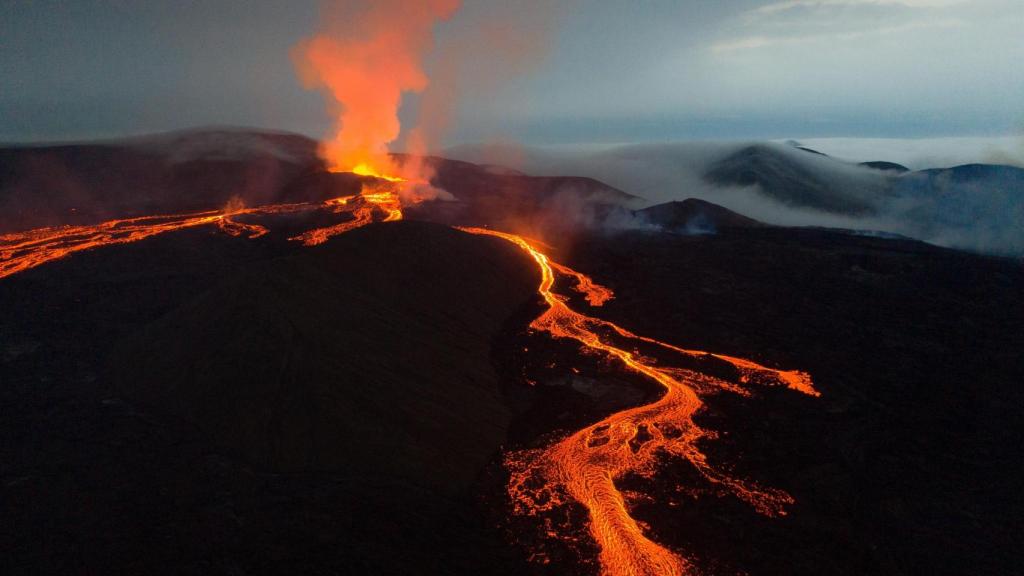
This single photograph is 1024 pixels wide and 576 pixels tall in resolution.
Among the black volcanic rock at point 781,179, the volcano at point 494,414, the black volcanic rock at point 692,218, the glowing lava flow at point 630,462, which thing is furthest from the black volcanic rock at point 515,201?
the black volcanic rock at point 781,179

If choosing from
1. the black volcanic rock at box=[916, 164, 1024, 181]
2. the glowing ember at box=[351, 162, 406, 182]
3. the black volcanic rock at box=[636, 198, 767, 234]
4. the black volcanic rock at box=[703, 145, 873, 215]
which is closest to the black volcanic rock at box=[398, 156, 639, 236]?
the black volcanic rock at box=[636, 198, 767, 234]

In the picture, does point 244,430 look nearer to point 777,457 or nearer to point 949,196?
point 777,457

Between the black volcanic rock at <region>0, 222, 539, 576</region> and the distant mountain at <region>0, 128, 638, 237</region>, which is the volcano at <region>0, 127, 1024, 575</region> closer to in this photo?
the black volcanic rock at <region>0, 222, 539, 576</region>

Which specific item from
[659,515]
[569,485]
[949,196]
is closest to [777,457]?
[659,515]

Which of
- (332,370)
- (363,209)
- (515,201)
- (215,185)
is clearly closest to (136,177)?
(215,185)

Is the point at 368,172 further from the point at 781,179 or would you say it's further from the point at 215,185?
the point at 781,179

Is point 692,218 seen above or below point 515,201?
below

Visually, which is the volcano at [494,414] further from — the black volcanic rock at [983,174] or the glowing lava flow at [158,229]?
the black volcanic rock at [983,174]
